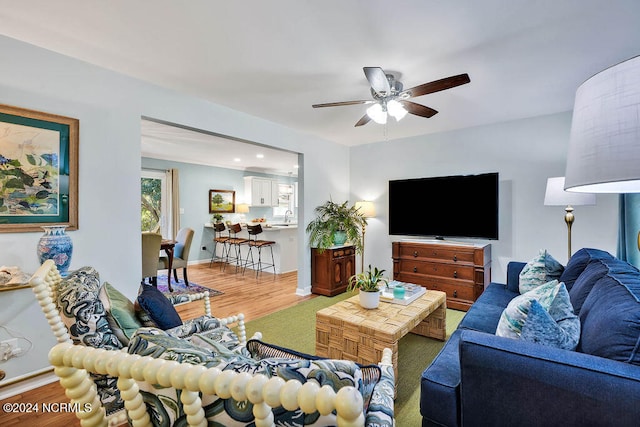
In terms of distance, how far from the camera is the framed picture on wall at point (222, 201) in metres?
7.23

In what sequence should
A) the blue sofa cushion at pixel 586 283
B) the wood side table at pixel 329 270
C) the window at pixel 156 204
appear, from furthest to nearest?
the window at pixel 156 204, the wood side table at pixel 329 270, the blue sofa cushion at pixel 586 283

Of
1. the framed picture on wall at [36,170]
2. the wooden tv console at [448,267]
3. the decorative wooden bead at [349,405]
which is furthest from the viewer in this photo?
the wooden tv console at [448,267]

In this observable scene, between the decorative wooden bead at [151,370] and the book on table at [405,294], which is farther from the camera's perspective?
the book on table at [405,294]

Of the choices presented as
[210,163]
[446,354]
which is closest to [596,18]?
[446,354]

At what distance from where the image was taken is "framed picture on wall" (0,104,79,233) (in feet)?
6.59

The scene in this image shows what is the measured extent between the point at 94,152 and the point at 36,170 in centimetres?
39

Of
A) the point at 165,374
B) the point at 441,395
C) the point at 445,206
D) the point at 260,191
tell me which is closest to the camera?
the point at 165,374

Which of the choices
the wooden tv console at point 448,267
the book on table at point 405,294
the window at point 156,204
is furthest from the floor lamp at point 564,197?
the window at point 156,204

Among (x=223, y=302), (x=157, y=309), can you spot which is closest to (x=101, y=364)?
(x=157, y=309)

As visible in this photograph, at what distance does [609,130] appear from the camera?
23.5 inches

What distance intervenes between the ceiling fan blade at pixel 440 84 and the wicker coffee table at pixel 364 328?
1706 mm

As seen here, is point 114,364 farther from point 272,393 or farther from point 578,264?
point 578,264

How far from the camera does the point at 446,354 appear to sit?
63.5 inches

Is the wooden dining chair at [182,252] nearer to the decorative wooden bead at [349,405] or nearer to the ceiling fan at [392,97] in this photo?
the ceiling fan at [392,97]
